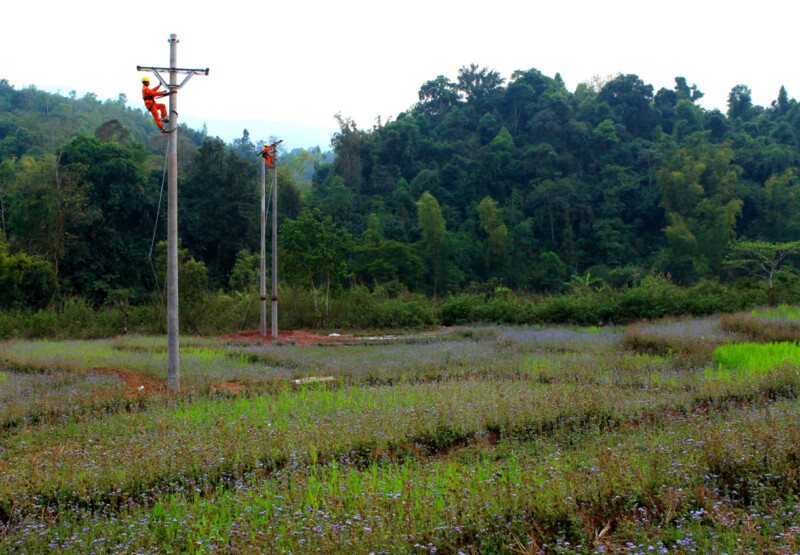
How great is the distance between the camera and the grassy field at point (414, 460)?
3934 millimetres

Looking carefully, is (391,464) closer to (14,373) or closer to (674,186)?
(14,373)

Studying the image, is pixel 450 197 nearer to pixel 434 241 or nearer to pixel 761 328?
pixel 434 241

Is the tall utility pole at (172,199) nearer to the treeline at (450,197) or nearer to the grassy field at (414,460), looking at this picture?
the grassy field at (414,460)

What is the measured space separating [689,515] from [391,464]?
252 centimetres

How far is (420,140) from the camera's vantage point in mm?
56250

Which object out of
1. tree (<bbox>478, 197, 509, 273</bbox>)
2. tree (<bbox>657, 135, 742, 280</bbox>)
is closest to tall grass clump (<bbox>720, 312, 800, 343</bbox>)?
tree (<bbox>657, 135, 742, 280</bbox>)

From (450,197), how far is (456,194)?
36.3 inches

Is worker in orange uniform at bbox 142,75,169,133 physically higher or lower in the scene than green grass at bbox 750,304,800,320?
higher

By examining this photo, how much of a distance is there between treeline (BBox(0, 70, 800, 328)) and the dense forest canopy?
0.41 ft

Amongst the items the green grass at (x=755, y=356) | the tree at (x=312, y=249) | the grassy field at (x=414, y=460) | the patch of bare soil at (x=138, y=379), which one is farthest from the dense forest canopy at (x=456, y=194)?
the green grass at (x=755, y=356)

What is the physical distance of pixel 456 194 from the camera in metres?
52.5

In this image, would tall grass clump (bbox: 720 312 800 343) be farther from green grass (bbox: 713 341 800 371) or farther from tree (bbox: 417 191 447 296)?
tree (bbox: 417 191 447 296)

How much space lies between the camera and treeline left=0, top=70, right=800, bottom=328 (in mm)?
30391

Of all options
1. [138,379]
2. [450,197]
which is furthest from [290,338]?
[450,197]
